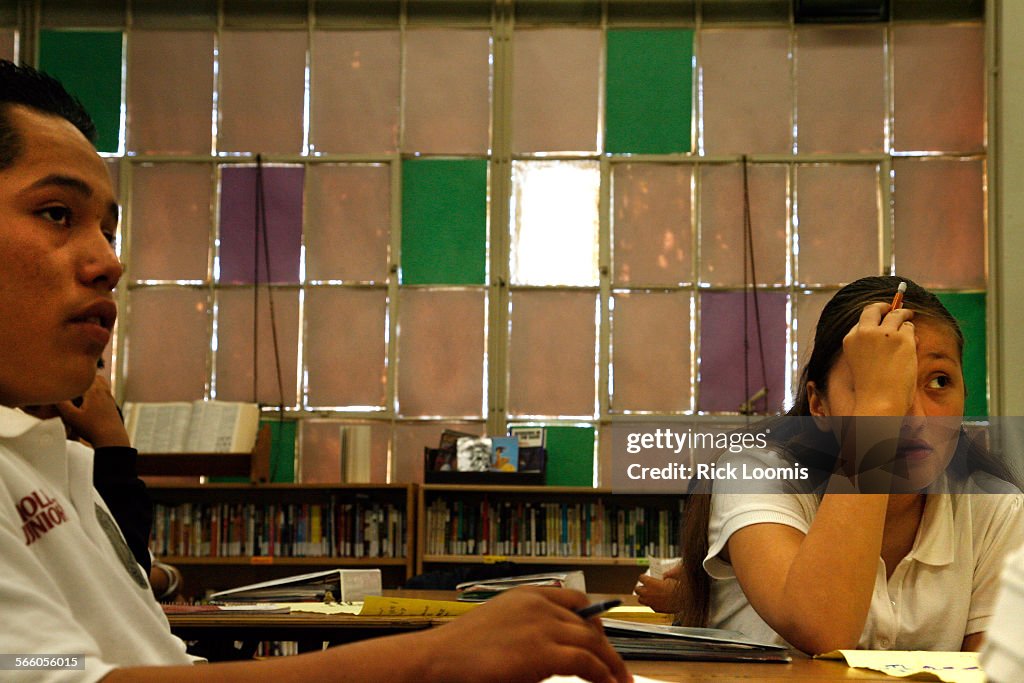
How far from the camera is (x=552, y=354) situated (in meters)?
6.03

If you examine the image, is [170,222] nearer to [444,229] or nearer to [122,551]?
[444,229]

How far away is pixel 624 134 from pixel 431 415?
1.86 metres

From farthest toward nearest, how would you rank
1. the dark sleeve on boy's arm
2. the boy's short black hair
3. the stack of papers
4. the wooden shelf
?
the wooden shelf, the dark sleeve on boy's arm, the stack of papers, the boy's short black hair

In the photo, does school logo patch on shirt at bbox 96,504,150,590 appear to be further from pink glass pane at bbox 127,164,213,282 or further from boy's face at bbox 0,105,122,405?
pink glass pane at bbox 127,164,213,282

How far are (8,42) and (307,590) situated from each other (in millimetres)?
4692

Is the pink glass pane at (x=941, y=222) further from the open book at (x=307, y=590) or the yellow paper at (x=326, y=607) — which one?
the yellow paper at (x=326, y=607)

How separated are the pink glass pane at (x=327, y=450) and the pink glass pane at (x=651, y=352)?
49.8 inches

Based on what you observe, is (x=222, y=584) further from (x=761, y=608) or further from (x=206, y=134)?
(x=761, y=608)

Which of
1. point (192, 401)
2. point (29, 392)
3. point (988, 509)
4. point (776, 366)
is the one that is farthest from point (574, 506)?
point (29, 392)

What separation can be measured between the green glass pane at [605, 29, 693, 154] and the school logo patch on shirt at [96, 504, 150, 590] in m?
5.29

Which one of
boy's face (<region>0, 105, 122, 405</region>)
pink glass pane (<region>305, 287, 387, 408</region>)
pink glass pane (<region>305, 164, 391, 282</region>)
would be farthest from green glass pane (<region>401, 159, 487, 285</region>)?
boy's face (<region>0, 105, 122, 405</region>)

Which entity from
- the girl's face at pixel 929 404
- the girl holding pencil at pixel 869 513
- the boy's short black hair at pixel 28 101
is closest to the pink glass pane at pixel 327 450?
the girl holding pencil at pixel 869 513

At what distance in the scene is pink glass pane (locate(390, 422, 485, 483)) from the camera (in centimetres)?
595

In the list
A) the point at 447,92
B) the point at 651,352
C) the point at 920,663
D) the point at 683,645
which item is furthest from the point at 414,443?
the point at 920,663
